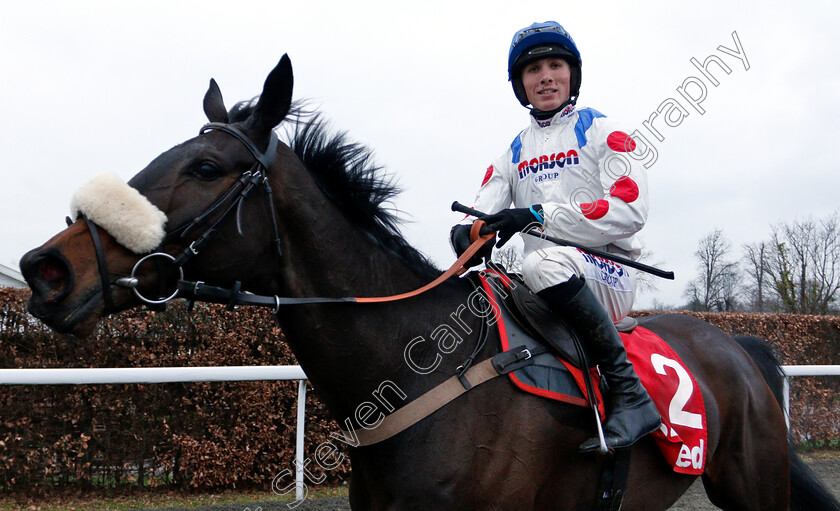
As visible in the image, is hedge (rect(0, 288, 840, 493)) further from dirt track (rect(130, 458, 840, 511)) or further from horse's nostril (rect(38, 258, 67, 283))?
horse's nostril (rect(38, 258, 67, 283))

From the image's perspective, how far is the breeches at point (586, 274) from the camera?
2.35 metres

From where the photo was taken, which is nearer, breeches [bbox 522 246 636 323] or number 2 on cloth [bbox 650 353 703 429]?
breeches [bbox 522 246 636 323]

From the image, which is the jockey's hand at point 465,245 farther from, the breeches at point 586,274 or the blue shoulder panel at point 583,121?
the blue shoulder panel at point 583,121

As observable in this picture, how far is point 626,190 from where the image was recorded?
247 centimetres

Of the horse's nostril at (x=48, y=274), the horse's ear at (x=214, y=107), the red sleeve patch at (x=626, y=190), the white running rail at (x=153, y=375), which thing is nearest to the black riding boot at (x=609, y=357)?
the red sleeve patch at (x=626, y=190)

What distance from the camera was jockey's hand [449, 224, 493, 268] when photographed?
8.46 feet

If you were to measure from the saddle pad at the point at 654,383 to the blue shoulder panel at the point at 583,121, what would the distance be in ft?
2.80

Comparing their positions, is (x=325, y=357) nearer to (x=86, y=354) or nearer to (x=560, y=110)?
(x=560, y=110)

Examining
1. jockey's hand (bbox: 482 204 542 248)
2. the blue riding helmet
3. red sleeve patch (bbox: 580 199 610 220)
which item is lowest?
jockey's hand (bbox: 482 204 542 248)

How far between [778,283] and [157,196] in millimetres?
29198

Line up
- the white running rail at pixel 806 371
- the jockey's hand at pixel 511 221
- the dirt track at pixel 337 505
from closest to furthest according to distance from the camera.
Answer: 1. the jockey's hand at pixel 511 221
2. the dirt track at pixel 337 505
3. the white running rail at pixel 806 371

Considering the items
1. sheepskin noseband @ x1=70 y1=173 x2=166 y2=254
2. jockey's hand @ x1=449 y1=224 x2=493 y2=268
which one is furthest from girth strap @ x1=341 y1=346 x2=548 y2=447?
sheepskin noseband @ x1=70 y1=173 x2=166 y2=254

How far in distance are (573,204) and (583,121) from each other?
1.61ft

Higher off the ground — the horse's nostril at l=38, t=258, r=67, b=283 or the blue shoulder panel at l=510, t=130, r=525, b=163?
A: the blue shoulder panel at l=510, t=130, r=525, b=163
